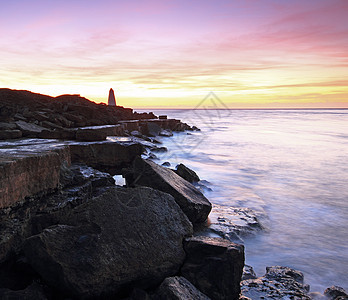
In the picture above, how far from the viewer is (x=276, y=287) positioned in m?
2.65

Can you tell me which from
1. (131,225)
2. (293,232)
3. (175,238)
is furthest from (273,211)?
(131,225)

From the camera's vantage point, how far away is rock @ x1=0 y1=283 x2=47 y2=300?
1.79 meters

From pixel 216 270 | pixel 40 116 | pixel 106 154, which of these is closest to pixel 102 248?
pixel 216 270

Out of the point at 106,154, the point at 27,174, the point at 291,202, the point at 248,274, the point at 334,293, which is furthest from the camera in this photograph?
the point at 291,202

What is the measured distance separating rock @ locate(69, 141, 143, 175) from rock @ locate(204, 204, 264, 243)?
5.42ft

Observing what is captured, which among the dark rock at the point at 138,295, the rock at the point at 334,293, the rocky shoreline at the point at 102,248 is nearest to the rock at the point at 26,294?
the rocky shoreline at the point at 102,248

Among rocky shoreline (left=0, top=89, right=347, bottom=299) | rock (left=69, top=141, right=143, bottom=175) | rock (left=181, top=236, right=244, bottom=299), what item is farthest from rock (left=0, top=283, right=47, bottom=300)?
rock (left=69, top=141, right=143, bottom=175)

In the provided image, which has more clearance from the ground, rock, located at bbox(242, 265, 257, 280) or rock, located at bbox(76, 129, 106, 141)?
rock, located at bbox(76, 129, 106, 141)

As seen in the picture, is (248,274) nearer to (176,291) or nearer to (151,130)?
(176,291)

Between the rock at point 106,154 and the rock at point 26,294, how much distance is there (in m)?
2.27

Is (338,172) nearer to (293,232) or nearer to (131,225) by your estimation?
(293,232)

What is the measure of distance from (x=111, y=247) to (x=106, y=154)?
248cm

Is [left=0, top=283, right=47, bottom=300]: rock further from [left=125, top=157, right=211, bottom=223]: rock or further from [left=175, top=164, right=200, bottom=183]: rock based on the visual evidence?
[left=175, top=164, right=200, bottom=183]: rock

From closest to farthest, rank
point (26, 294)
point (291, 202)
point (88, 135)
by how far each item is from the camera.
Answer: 1. point (26, 294)
2. point (88, 135)
3. point (291, 202)
